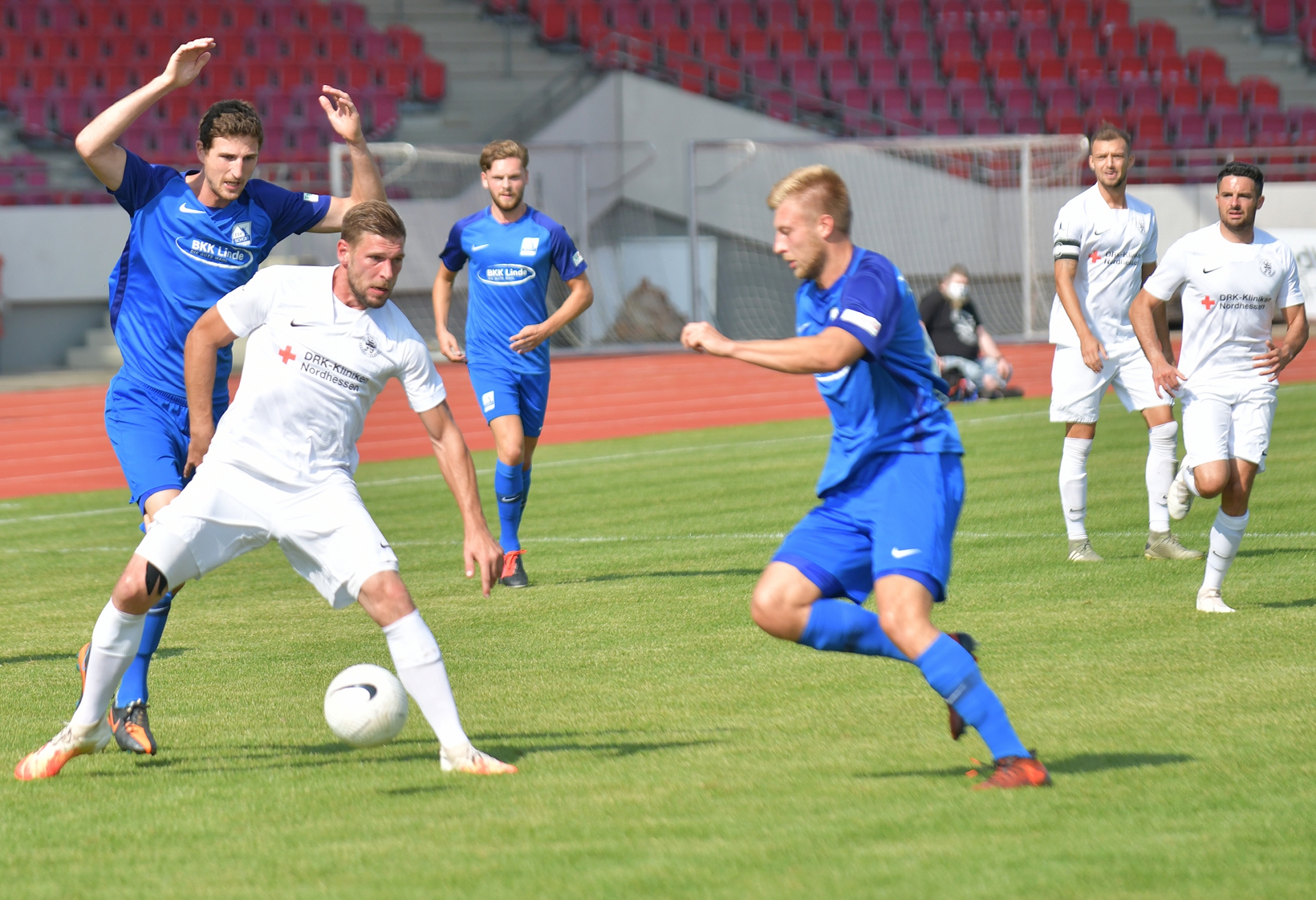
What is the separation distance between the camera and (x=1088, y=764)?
16.1 ft

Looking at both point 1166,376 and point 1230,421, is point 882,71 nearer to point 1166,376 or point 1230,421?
point 1166,376

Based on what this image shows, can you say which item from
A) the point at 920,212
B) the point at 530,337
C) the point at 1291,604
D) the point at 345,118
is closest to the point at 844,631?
the point at 345,118

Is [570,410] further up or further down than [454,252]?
further down

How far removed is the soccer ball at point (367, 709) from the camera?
5090mm

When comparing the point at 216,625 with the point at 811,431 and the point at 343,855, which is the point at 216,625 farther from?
the point at 811,431

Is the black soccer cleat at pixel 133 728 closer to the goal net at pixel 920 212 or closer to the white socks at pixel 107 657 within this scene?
the white socks at pixel 107 657

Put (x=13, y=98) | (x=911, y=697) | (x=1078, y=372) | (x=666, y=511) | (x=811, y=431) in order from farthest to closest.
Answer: (x=13, y=98)
(x=811, y=431)
(x=666, y=511)
(x=1078, y=372)
(x=911, y=697)

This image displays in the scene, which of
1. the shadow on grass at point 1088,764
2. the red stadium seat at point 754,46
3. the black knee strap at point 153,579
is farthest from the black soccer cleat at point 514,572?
the red stadium seat at point 754,46

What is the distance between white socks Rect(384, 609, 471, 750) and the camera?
4.95 meters

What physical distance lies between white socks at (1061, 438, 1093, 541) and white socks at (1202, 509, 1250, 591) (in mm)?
1534

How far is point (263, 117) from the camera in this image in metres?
25.1

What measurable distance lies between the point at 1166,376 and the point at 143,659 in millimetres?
4837

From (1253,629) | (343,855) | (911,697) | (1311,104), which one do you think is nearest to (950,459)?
(911,697)

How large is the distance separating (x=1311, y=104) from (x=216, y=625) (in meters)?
27.3
